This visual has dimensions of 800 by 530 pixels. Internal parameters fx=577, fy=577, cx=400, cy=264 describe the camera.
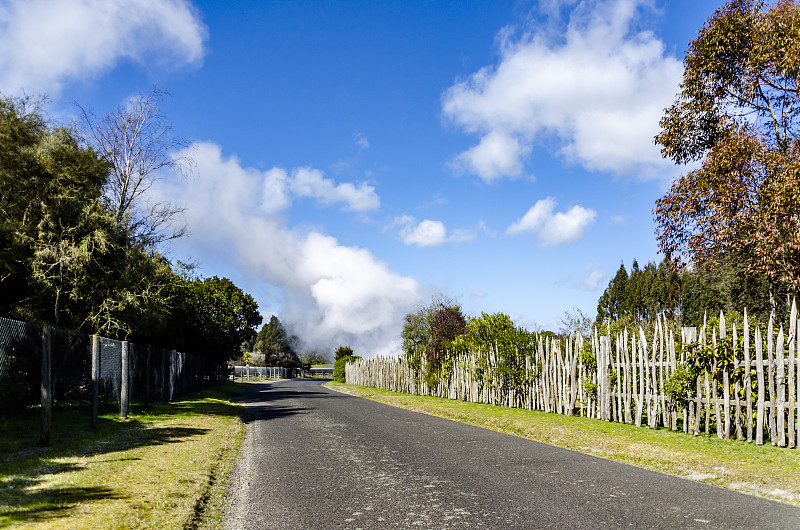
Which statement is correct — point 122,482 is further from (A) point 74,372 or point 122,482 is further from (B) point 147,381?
(B) point 147,381

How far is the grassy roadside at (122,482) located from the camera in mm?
5109

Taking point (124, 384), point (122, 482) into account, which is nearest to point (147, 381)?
point (124, 384)

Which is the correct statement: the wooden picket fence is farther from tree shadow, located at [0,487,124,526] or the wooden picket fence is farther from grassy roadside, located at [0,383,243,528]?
tree shadow, located at [0,487,124,526]

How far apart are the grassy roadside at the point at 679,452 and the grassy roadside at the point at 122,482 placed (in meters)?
5.68

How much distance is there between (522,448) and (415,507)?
434 cm

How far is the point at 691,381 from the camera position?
10938 millimetres

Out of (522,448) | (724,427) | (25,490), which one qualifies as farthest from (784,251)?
(25,490)

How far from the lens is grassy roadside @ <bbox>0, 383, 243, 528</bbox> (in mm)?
5109

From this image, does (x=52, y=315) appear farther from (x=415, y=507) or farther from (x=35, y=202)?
(x=415, y=507)

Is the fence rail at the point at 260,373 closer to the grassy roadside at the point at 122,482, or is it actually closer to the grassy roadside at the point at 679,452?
the grassy roadside at the point at 679,452

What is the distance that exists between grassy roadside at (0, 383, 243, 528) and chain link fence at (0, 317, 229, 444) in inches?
46.8

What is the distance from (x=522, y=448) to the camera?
948cm

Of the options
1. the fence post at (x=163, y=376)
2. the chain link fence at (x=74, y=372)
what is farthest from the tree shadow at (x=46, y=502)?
the fence post at (x=163, y=376)

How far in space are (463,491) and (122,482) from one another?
3.84 meters
